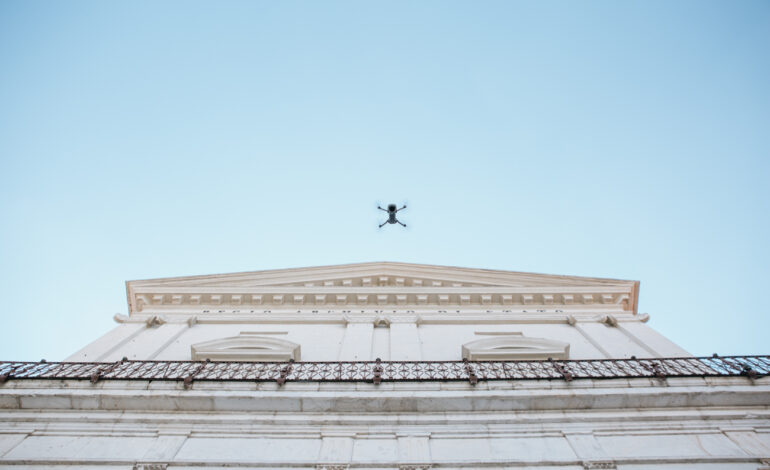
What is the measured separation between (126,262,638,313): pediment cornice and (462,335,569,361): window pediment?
275 centimetres

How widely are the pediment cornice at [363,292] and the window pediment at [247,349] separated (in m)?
2.64

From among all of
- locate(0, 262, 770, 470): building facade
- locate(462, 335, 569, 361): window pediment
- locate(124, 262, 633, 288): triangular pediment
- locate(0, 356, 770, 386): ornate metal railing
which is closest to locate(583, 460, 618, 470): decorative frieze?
locate(0, 262, 770, 470): building facade

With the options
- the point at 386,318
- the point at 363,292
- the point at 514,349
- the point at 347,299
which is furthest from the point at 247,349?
the point at 514,349

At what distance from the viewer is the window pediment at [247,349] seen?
37.9 ft

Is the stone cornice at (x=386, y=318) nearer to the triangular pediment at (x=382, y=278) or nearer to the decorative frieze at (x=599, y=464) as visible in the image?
the triangular pediment at (x=382, y=278)

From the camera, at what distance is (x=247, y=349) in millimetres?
12016

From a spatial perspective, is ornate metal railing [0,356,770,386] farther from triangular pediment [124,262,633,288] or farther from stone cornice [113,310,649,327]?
triangular pediment [124,262,633,288]

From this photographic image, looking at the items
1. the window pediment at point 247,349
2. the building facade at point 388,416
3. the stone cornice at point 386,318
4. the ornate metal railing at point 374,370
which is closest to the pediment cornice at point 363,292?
the stone cornice at point 386,318

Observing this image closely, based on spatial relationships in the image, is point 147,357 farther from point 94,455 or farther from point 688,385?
point 688,385

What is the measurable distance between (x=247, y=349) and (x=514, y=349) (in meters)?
7.19

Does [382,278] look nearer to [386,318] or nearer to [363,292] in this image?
[363,292]

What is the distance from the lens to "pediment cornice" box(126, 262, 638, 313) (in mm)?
14734

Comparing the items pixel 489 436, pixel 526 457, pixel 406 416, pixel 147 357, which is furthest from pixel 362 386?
pixel 147 357

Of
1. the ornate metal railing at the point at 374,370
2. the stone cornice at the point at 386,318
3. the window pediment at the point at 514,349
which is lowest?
the window pediment at the point at 514,349
